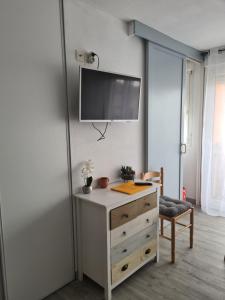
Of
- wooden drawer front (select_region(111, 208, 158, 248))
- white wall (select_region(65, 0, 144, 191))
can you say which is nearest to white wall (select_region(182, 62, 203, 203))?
white wall (select_region(65, 0, 144, 191))

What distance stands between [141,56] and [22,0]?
1.40m

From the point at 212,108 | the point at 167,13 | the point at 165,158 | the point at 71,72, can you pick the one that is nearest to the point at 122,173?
the point at 165,158

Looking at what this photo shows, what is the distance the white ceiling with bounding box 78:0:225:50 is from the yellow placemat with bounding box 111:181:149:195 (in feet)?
5.45

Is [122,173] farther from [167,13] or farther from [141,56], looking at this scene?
[167,13]

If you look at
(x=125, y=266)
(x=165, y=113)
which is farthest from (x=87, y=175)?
(x=165, y=113)

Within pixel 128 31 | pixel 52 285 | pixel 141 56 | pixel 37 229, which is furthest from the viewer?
pixel 141 56

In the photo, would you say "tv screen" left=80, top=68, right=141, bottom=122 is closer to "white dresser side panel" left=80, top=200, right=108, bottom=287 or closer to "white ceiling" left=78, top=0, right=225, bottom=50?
"white ceiling" left=78, top=0, right=225, bottom=50

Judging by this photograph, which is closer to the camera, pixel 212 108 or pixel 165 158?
pixel 165 158

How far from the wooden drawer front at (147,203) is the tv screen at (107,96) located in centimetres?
80

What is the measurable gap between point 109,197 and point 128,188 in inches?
11.3

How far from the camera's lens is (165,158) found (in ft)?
10.2

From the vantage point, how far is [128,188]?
7.12 ft

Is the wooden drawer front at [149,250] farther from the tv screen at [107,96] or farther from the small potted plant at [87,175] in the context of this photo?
the tv screen at [107,96]

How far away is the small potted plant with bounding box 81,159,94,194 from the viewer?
2053mm
